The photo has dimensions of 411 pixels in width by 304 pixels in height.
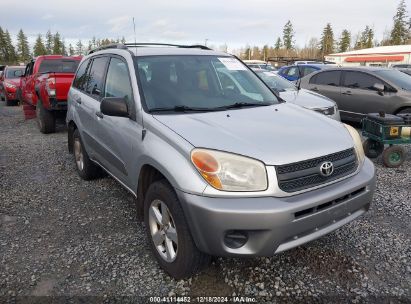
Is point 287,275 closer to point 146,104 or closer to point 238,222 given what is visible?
point 238,222

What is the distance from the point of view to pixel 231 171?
231 centimetres

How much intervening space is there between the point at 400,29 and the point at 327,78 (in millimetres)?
74663

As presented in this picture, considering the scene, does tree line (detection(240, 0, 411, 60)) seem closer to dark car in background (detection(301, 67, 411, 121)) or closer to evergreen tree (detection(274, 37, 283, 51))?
evergreen tree (detection(274, 37, 283, 51))

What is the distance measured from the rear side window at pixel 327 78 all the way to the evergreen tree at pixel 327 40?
3172 inches

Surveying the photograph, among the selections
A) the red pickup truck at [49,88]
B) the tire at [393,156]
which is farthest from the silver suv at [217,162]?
the red pickup truck at [49,88]

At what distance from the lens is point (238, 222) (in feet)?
7.16

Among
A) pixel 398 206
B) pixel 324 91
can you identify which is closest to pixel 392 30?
pixel 324 91

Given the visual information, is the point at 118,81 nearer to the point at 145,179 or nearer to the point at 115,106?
the point at 115,106

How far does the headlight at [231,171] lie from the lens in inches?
89.9

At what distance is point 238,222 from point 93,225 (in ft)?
6.73

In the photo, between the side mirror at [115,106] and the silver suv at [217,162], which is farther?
the side mirror at [115,106]

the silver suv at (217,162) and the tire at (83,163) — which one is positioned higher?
the silver suv at (217,162)

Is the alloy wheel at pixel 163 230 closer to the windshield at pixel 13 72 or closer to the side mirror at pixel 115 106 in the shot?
the side mirror at pixel 115 106

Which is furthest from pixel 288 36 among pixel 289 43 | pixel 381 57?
pixel 381 57
